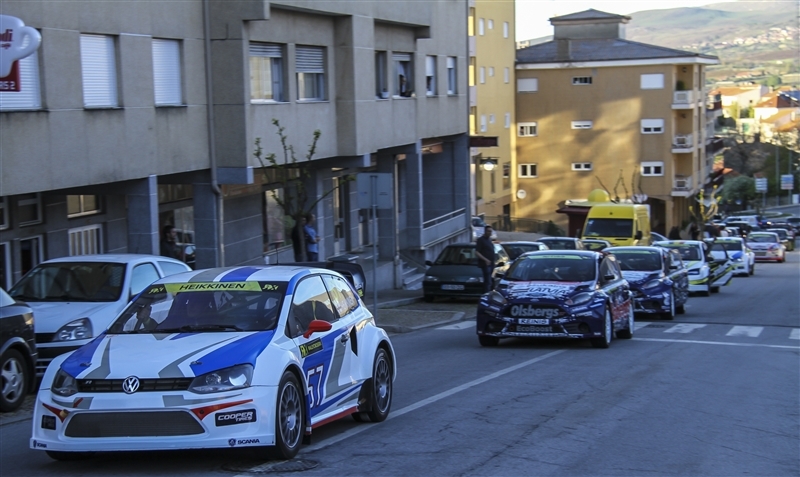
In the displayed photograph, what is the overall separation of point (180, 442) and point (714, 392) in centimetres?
727

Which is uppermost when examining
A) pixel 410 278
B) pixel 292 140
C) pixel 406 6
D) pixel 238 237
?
pixel 406 6

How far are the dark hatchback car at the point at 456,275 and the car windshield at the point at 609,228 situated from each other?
406 inches

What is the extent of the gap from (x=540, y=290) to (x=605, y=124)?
179 feet

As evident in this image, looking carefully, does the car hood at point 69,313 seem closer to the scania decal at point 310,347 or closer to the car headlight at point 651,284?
the scania decal at point 310,347

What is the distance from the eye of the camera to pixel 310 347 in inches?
329

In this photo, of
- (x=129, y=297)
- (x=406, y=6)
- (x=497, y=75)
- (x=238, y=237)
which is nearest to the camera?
(x=129, y=297)

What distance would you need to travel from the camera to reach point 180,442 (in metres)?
7.16

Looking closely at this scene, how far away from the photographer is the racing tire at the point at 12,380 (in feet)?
35.2

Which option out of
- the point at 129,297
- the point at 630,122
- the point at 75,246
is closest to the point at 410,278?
the point at 75,246

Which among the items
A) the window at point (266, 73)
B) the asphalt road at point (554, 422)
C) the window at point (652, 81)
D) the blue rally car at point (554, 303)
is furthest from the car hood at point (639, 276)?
the window at point (652, 81)

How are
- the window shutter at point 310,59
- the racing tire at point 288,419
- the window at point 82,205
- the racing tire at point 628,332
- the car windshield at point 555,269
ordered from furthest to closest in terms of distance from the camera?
1. the window shutter at point 310,59
2. the window at point 82,205
3. the racing tire at point 628,332
4. the car windshield at point 555,269
5. the racing tire at point 288,419

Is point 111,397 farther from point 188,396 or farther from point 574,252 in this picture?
point 574,252

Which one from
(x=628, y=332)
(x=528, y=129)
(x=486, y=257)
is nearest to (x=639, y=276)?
(x=486, y=257)

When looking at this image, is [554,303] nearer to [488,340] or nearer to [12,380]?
[488,340]
